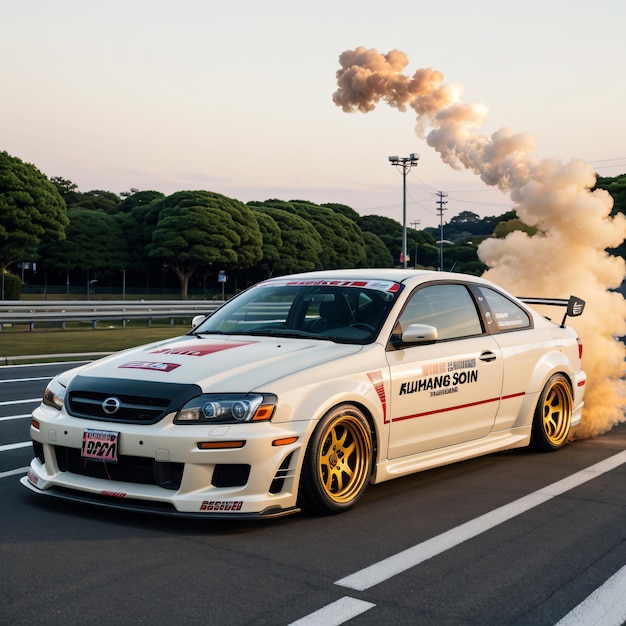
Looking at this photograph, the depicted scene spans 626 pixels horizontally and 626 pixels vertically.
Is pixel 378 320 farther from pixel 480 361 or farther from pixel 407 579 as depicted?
pixel 407 579

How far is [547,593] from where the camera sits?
4.18 m

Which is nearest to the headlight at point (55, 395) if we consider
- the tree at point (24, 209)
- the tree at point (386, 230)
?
the tree at point (24, 209)

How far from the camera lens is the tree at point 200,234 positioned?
73.1m

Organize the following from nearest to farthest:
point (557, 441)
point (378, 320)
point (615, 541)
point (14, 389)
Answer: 1. point (615, 541)
2. point (378, 320)
3. point (557, 441)
4. point (14, 389)

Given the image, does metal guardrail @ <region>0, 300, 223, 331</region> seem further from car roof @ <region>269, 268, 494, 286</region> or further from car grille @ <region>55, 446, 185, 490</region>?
car grille @ <region>55, 446, 185, 490</region>

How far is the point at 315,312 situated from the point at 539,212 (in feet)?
25.4

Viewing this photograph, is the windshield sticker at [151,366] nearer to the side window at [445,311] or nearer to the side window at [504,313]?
the side window at [445,311]

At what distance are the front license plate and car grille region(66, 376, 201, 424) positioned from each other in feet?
0.35

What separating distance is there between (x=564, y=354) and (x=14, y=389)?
7.73 metres

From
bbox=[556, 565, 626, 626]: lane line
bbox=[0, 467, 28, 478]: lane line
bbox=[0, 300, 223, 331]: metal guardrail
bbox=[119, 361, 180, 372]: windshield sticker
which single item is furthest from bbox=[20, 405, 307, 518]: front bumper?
bbox=[0, 300, 223, 331]: metal guardrail

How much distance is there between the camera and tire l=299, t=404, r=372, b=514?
539 cm

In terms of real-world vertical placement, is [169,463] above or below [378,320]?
below

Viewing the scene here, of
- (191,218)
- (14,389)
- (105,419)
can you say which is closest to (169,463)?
(105,419)

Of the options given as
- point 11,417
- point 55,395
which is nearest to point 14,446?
point 11,417
